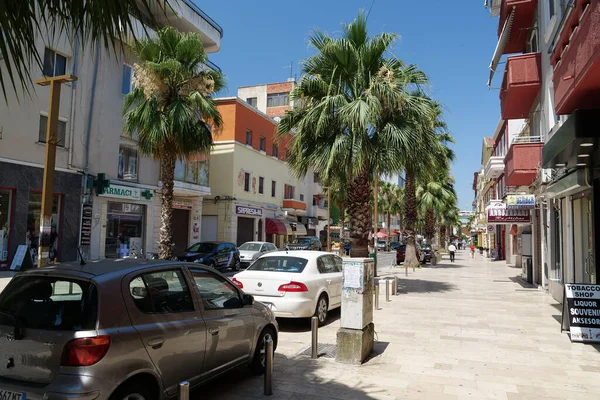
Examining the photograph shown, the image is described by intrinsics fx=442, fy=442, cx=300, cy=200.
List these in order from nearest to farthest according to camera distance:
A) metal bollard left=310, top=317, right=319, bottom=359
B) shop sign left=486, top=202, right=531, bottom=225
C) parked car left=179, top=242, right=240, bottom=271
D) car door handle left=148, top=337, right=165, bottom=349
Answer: car door handle left=148, top=337, right=165, bottom=349
metal bollard left=310, top=317, right=319, bottom=359
shop sign left=486, top=202, right=531, bottom=225
parked car left=179, top=242, right=240, bottom=271

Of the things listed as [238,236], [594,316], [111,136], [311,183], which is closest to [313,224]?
[311,183]

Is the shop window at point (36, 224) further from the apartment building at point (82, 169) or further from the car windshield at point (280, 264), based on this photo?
the car windshield at point (280, 264)

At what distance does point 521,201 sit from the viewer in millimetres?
15961

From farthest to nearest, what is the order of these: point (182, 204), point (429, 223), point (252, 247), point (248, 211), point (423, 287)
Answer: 1. point (429, 223)
2. point (248, 211)
3. point (182, 204)
4. point (252, 247)
5. point (423, 287)

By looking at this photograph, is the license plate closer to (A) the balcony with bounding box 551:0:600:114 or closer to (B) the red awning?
(A) the balcony with bounding box 551:0:600:114

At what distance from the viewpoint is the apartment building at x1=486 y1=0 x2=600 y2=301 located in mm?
7078

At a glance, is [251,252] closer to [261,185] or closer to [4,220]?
[4,220]

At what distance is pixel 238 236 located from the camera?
33969mm

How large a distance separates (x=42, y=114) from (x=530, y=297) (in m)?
19.6

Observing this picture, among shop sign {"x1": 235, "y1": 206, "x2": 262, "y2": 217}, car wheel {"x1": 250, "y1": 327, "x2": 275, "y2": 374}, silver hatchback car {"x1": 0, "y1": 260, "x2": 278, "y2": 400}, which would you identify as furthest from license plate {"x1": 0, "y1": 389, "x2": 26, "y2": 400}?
shop sign {"x1": 235, "y1": 206, "x2": 262, "y2": 217}

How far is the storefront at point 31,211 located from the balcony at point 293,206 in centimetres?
2254

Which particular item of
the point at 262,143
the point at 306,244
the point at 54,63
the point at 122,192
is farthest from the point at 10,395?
the point at 262,143

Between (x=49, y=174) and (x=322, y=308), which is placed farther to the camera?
(x=49, y=174)

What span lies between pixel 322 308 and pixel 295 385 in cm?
362
